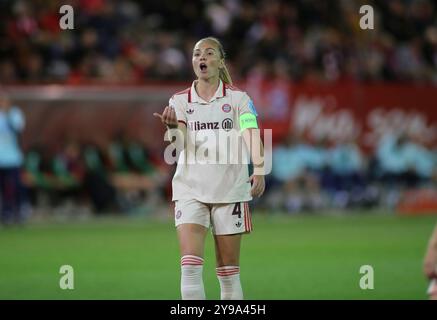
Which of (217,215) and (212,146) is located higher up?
(212,146)

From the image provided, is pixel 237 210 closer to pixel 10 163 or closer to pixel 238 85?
pixel 10 163

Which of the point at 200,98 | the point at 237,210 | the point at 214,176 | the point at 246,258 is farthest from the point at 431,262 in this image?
the point at 246,258

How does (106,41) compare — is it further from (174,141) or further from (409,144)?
(174,141)

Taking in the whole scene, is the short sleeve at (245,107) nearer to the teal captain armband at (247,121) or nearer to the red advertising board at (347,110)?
the teal captain armband at (247,121)

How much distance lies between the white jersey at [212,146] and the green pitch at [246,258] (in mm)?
2389

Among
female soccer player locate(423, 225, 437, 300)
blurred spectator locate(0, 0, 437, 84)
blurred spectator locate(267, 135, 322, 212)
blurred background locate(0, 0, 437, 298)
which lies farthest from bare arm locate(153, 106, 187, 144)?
blurred spectator locate(267, 135, 322, 212)

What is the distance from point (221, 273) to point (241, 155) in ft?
3.46

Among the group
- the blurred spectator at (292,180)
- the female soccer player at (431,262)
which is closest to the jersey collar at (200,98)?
the female soccer player at (431,262)

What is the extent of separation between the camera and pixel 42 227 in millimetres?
19688

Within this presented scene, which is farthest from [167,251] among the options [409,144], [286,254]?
[409,144]

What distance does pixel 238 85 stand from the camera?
22734 mm

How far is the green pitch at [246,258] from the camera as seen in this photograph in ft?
37.5

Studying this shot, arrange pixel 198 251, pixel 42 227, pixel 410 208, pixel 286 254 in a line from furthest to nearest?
pixel 410 208 → pixel 42 227 → pixel 286 254 → pixel 198 251

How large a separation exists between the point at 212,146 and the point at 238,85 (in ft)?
46.3
